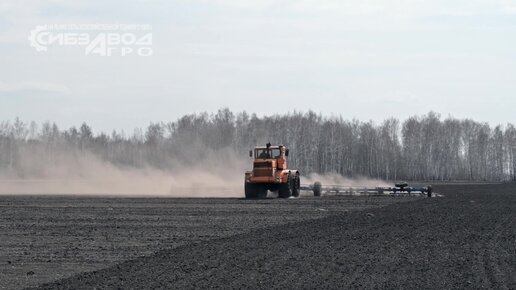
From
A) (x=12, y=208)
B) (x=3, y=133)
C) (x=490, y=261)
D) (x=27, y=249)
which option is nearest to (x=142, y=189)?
(x=12, y=208)

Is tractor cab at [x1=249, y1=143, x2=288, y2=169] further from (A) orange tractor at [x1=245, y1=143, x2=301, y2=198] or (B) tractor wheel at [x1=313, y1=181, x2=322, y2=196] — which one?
(B) tractor wheel at [x1=313, y1=181, x2=322, y2=196]

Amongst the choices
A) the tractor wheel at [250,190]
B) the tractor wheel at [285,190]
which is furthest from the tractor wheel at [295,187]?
the tractor wheel at [250,190]

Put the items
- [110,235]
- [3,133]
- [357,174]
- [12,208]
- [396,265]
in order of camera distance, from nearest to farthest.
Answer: [396,265], [110,235], [12,208], [357,174], [3,133]

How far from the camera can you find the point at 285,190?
5441 centimetres

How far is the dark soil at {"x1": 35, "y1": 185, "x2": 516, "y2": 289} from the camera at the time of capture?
16.0 m

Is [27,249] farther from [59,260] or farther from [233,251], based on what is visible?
[233,251]

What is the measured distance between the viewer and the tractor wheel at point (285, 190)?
54094 millimetres

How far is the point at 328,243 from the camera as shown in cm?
2342

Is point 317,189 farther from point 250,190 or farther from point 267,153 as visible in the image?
point 250,190

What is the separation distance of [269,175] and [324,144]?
9960 centimetres

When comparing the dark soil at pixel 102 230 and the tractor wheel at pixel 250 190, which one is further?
the tractor wheel at pixel 250 190

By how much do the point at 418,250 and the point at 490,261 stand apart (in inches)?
108

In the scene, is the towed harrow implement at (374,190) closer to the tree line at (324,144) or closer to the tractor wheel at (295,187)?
the tractor wheel at (295,187)

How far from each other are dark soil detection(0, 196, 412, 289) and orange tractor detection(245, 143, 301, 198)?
7453 mm
